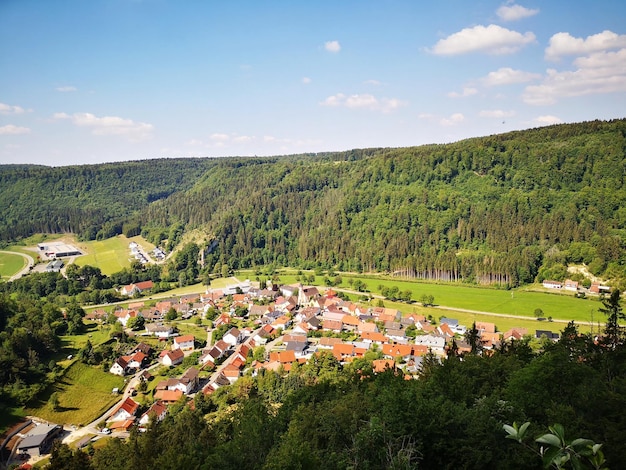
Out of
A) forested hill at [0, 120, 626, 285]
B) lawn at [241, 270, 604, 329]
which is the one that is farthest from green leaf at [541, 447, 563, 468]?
forested hill at [0, 120, 626, 285]

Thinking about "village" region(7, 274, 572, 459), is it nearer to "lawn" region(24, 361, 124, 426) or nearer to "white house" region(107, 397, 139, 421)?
"white house" region(107, 397, 139, 421)

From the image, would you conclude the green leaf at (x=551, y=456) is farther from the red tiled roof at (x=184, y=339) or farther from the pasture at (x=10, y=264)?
the pasture at (x=10, y=264)

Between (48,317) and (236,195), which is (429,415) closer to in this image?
(48,317)

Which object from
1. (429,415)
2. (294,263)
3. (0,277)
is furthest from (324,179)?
(429,415)

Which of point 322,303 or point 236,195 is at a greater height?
point 236,195

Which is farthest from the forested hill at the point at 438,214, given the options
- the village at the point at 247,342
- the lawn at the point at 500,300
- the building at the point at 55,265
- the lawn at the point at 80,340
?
the lawn at the point at 80,340

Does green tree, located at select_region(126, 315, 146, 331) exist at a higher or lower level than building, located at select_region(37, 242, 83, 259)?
lower

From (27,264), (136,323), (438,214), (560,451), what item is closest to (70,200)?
(27,264)
